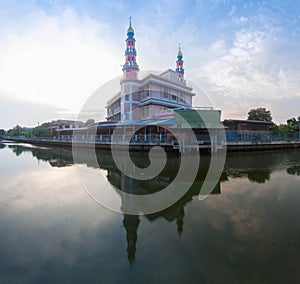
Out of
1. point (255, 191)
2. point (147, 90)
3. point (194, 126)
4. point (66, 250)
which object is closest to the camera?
point (66, 250)

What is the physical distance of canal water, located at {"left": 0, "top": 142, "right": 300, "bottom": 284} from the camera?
2334 millimetres

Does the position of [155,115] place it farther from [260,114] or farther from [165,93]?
[260,114]

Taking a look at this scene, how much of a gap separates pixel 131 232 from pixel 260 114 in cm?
4341

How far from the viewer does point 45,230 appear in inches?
135

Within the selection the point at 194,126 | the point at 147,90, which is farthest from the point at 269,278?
the point at 147,90

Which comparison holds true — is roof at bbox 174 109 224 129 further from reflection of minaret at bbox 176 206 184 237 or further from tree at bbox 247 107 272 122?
tree at bbox 247 107 272 122

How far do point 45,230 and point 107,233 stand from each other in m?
1.29

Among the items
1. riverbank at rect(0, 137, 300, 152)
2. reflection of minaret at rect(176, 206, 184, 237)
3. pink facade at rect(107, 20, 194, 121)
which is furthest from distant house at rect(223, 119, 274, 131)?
reflection of minaret at rect(176, 206, 184, 237)

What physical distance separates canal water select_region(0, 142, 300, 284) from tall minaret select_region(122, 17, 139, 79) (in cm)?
2216

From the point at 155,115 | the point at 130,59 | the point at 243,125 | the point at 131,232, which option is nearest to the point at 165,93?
the point at 155,115

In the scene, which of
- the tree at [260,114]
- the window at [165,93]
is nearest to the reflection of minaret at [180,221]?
the window at [165,93]

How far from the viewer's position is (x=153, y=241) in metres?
3.08

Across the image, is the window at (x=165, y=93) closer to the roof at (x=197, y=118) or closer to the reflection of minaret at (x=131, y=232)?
the roof at (x=197, y=118)

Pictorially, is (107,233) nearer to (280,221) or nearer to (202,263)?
(202,263)
